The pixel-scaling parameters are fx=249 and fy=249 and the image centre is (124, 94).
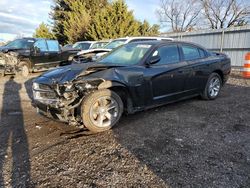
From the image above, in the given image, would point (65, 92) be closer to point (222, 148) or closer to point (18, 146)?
point (18, 146)

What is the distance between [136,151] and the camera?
355 centimetres

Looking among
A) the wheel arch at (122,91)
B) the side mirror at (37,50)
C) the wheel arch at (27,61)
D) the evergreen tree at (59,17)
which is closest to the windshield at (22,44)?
the side mirror at (37,50)

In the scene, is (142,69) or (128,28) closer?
(142,69)

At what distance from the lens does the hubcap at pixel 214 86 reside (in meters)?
6.53

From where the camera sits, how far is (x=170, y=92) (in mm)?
5371

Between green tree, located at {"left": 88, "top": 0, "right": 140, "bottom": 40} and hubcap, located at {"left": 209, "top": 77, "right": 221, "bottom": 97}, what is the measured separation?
20.7 m

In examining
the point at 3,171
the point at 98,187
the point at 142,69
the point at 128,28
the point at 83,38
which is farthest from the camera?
the point at 83,38

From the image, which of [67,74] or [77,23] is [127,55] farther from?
[77,23]

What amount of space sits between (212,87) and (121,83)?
3167 millimetres

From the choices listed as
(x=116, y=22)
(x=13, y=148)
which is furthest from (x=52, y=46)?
(x=116, y=22)

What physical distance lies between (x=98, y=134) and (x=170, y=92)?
1959 millimetres

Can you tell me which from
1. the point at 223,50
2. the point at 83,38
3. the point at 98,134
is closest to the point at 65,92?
the point at 98,134

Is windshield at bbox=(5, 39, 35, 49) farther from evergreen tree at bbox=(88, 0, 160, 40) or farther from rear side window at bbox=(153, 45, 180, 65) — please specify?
evergreen tree at bbox=(88, 0, 160, 40)

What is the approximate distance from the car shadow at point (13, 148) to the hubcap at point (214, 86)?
4.63 m
